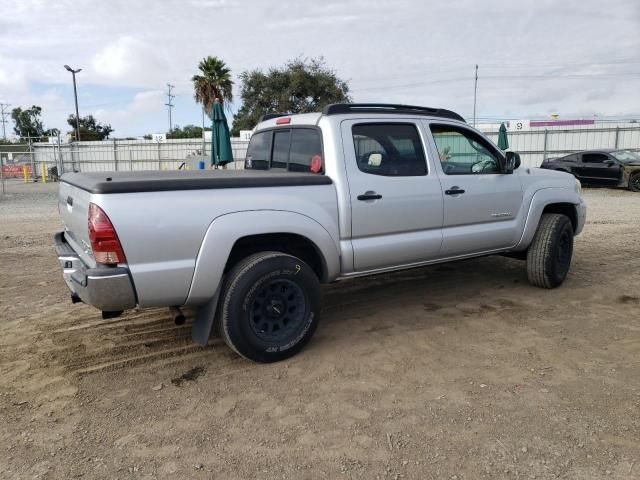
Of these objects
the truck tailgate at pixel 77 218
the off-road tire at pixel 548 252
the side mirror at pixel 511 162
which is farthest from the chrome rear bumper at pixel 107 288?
the off-road tire at pixel 548 252

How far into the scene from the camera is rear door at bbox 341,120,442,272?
425 cm

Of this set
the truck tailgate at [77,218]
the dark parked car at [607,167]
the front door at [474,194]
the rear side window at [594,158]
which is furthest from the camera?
the rear side window at [594,158]

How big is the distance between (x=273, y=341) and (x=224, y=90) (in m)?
36.3

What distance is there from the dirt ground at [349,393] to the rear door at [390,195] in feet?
2.43

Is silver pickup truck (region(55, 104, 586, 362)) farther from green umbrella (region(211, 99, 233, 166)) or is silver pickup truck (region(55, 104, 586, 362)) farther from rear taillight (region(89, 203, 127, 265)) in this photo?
green umbrella (region(211, 99, 233, 166))

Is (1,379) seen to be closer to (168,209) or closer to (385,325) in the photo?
(168,209)

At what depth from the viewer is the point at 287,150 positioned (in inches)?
191

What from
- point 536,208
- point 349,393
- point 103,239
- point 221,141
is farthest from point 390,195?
point 221,141

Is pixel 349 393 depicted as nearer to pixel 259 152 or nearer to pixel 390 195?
pixel 390 195

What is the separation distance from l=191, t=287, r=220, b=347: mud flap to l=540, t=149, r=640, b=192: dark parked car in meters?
16.7

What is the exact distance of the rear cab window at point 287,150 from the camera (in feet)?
14.5

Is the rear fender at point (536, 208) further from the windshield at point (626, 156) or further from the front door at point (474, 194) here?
the windshield at point (626, 156)

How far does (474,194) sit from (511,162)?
0.68m

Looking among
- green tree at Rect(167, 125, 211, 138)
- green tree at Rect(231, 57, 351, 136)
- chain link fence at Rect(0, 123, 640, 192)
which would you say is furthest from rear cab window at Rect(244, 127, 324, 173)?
green tree at Rect(167, 125, 211, 138)
